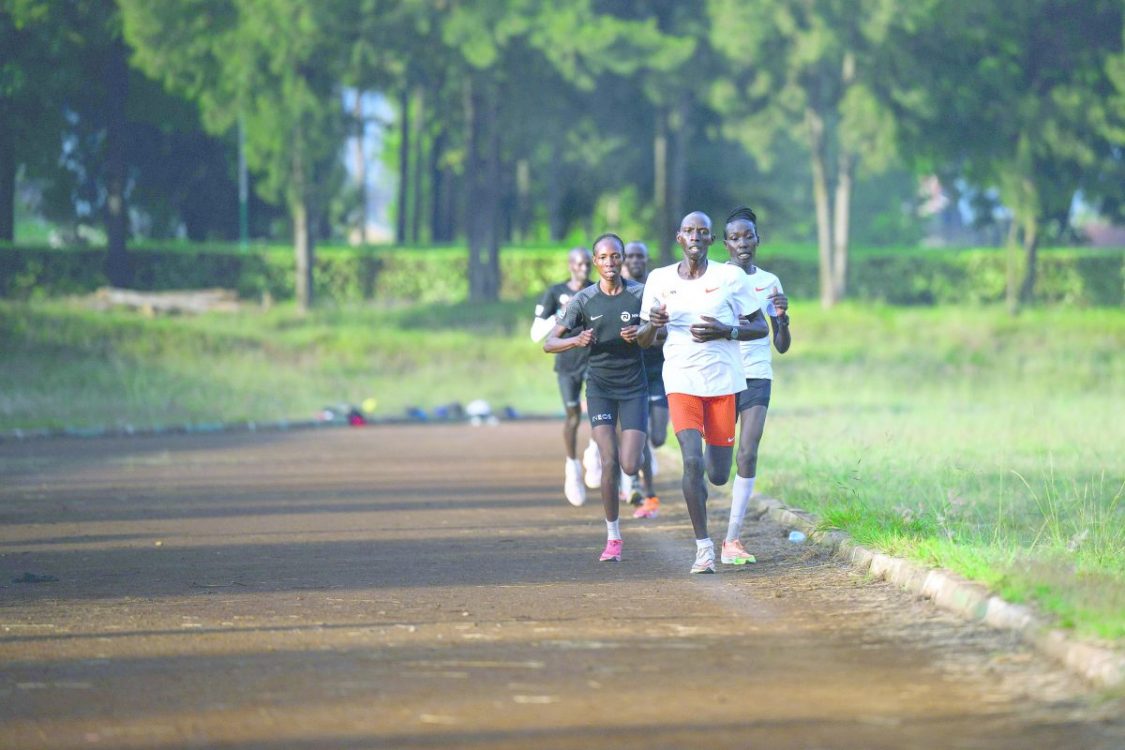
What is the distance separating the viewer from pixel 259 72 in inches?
1909

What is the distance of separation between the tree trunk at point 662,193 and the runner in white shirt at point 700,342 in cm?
4131

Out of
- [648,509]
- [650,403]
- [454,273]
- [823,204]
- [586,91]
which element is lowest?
[648,509]

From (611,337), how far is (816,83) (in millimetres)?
40432

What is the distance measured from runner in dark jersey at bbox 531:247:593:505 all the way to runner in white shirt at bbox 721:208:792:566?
236 cm

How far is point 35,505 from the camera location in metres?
17.3

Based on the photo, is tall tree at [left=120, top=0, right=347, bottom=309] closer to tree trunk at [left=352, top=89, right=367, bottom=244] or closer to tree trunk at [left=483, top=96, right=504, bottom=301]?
tree trunk at [left=352, top=89, right=367, bottom=244]

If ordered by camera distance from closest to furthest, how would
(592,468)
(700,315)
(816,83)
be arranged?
1. (700,315)
2. (592,468)
3. (816,83)

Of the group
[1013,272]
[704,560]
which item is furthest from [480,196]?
[704,560]

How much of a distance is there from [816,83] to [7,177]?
80.5 feet

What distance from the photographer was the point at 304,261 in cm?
5144

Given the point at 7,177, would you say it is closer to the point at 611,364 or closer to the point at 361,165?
the point at 361,165

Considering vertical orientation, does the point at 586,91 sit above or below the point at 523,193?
above

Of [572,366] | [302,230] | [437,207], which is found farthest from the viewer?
[437,207]

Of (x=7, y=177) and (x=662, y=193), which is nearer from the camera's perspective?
(x=7, y=177)
